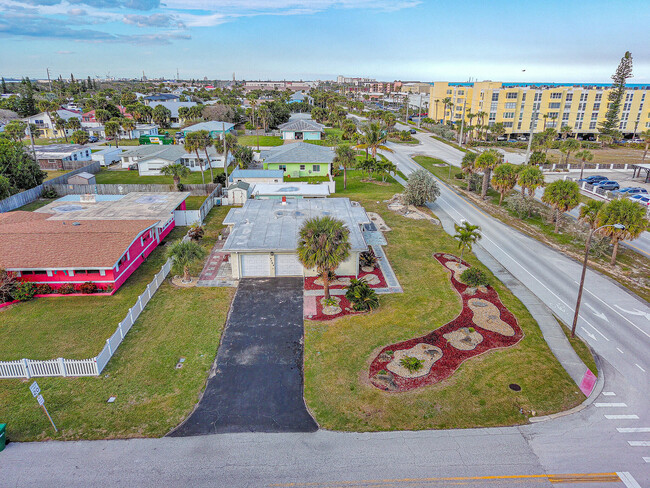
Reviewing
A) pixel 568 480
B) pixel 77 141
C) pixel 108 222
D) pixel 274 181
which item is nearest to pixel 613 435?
pixel 568 480

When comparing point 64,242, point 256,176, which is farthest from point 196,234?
point 256,176

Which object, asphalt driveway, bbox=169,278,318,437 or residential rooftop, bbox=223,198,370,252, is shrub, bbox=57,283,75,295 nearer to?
residential rooftop, bbox=223,198,370,252

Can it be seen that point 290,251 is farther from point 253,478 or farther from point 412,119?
point 412,119

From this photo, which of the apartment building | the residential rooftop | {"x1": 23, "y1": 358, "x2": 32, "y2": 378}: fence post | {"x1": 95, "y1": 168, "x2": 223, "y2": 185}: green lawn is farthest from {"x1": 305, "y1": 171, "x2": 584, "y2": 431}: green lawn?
the apartment building

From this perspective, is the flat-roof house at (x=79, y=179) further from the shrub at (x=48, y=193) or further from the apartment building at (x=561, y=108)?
the apartment building at (x=561, y=108)

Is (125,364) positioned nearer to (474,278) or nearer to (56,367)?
(56,367)

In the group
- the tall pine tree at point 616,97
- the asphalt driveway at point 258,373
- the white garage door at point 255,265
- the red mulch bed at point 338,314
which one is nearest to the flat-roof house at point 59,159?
the white garage door at point 255,265
